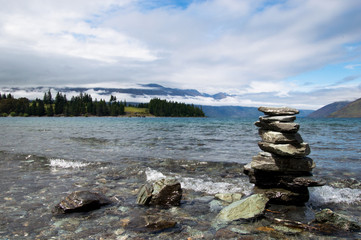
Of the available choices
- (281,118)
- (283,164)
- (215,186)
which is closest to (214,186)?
(215,186)

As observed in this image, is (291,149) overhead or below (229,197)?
overhead

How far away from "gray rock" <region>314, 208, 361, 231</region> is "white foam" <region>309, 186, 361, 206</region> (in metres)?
Answer: 2.44

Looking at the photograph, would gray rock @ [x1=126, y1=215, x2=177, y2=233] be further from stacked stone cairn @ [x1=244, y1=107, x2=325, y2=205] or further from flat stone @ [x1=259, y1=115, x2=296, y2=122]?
flat stone @ [x1=259, y1=115, x2=296, y2=122]

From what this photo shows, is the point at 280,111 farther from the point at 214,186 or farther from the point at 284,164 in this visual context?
the point at 214,186

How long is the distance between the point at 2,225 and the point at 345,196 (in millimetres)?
13156

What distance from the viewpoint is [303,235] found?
23.7 feet

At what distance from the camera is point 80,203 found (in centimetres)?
912

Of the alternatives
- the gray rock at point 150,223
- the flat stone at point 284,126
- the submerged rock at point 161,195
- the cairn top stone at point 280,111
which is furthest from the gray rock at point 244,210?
the cairn top stone at point 280,111

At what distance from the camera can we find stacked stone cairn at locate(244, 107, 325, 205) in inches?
405

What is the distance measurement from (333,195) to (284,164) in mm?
2533

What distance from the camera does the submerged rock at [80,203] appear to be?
8.91 m

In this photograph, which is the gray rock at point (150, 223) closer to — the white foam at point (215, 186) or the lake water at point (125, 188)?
the lake water at point (125, 188)

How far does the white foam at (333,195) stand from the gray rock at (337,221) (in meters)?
2.44

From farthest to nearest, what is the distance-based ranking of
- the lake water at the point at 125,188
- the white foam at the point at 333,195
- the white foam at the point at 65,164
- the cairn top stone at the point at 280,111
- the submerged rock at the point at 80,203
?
the white foam at the point at 65,164
the cairn top stone at the point at 280,111
the white foam at the point at 333,195
the submerged rock at the point at 80,203
the lake water at the point at 125,188
